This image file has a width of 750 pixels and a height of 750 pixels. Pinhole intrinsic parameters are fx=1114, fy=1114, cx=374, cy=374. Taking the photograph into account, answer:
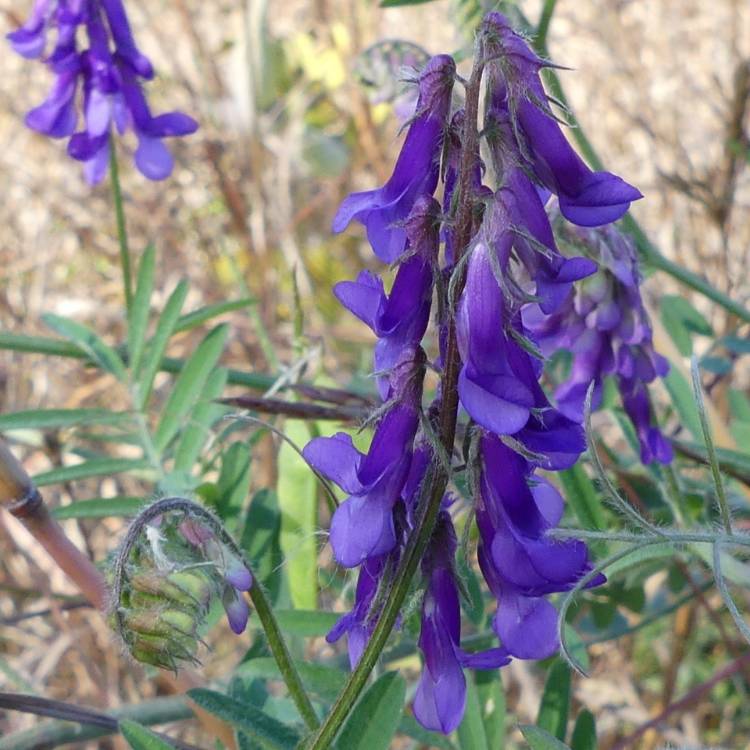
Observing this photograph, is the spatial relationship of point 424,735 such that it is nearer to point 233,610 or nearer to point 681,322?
point 233,610

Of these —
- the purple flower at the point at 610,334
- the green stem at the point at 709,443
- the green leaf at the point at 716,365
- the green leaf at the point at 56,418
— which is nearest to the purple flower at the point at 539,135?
the green stem at the point at 709,443

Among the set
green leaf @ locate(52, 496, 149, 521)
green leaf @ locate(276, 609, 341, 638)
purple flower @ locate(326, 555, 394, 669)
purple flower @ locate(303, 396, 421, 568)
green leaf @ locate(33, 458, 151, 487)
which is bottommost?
green leaf @ locate(276, 609, 341, 638)

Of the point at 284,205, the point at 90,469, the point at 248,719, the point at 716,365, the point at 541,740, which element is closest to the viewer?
the point at 541,740

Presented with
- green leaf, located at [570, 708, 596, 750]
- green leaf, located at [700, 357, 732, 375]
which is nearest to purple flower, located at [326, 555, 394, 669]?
green leaf, located at [570, 708, 596, 750]

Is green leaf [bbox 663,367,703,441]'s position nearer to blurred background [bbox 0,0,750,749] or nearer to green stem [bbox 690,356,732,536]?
blurred background [bbox 0,0,750,749]

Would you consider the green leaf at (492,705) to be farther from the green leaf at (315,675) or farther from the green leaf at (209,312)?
the green leaf at (209,312)

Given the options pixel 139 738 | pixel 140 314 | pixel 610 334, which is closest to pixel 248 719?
pixel 139 738
